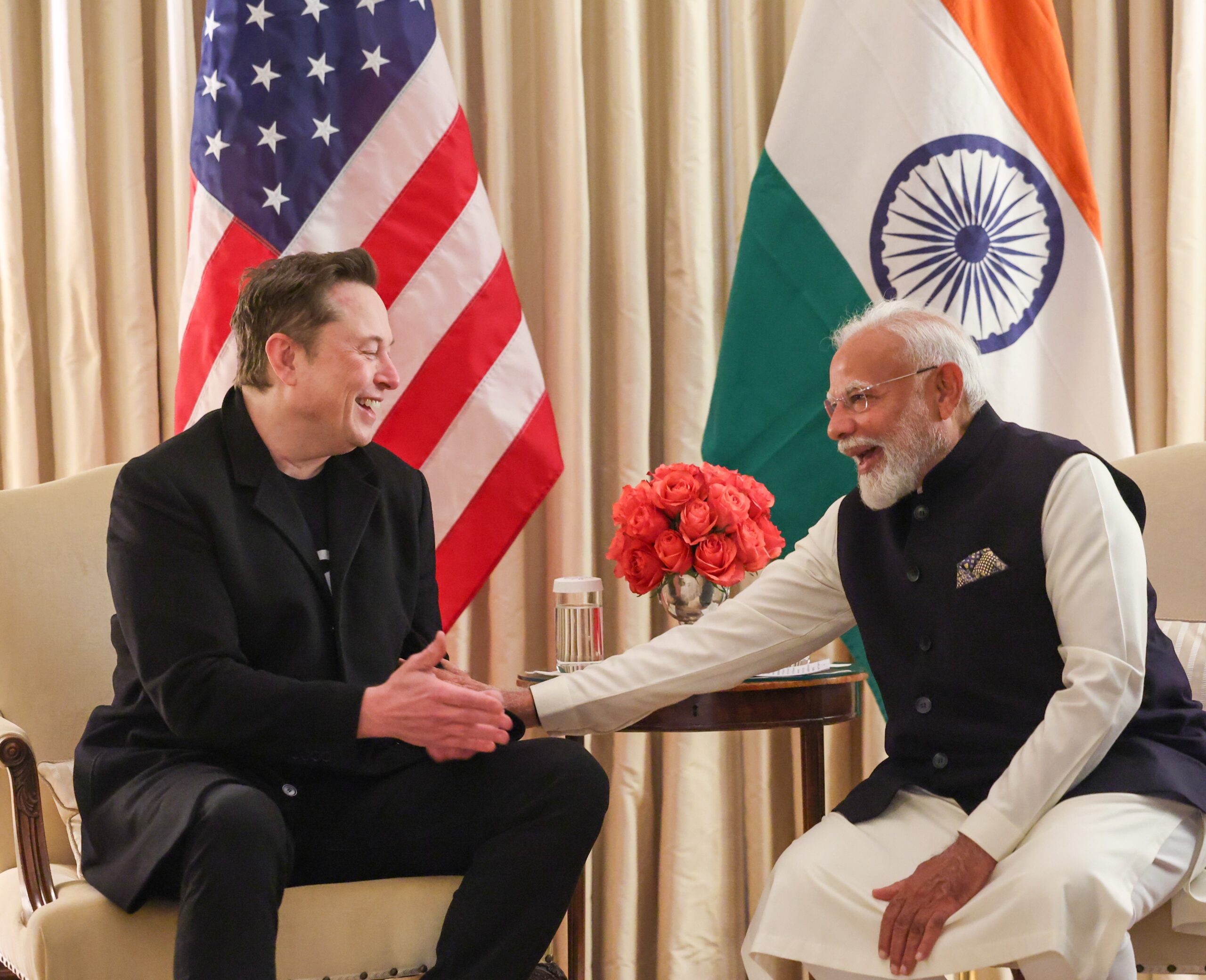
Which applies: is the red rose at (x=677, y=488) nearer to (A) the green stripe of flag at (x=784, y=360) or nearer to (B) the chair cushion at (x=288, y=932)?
(A) the green stripe of flag at (x=784, y=360)

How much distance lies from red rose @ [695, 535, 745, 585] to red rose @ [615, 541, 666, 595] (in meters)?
0.09

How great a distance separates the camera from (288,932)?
1.93 metres

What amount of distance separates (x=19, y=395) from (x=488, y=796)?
1.97 meters

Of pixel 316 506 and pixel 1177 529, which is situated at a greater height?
pixel 316 506

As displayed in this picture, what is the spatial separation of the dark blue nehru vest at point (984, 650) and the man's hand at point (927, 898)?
0.60 feet

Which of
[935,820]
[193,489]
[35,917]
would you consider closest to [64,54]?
[193,489]

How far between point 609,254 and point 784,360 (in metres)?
0.80

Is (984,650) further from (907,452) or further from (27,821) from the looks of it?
(27,821)

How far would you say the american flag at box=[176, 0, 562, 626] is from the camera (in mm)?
2996

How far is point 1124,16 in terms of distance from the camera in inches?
141

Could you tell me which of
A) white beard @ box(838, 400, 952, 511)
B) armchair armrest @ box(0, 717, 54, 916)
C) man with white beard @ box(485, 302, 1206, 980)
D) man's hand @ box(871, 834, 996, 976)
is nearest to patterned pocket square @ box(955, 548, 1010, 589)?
man with white beard @ box(485, 302, 1206, 980)

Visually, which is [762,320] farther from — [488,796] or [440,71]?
[488,796]

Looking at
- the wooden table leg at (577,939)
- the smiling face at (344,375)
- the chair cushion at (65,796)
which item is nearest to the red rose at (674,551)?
the wooden table leg at (577,939)

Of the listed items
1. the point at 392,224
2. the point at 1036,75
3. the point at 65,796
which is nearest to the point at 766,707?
the point at 65,796
